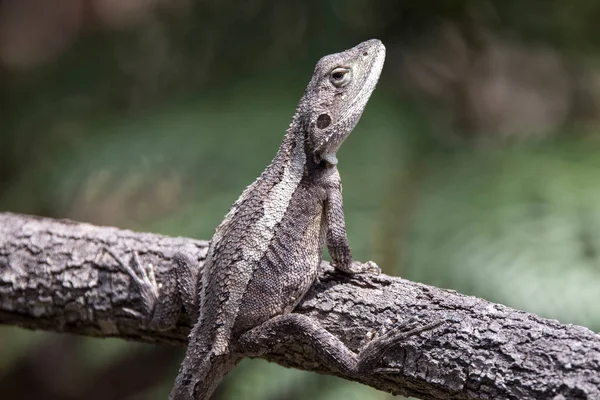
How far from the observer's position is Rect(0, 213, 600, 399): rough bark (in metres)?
2.79

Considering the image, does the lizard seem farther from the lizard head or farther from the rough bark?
the rough bark

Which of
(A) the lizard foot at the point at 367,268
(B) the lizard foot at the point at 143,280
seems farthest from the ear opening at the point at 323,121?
(B) the lizard foot at the point at 143,280

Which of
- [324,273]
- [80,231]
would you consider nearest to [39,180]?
[80,231]

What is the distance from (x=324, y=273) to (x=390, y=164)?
173 centimetres

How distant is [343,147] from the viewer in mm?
5449

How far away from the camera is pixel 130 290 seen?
12.5 ft

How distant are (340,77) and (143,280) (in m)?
1.68

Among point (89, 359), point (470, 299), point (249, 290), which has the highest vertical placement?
point (470, 299)

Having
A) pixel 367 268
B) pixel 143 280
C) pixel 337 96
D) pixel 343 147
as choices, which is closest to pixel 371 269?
pixel 367 268

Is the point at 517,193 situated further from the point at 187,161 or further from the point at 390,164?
the point at 187,161

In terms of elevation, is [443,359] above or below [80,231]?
below

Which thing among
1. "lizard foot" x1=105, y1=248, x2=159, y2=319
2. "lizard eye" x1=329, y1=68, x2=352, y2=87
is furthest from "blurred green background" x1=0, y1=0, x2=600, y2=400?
"lizard eye" x1=329, y1=68, x2=352, y2=87

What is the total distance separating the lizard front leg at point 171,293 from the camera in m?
3.63

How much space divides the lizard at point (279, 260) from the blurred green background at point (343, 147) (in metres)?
0.88
